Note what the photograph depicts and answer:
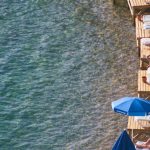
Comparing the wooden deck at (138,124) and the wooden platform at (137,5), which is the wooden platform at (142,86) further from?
the wooden platform at (137,5)

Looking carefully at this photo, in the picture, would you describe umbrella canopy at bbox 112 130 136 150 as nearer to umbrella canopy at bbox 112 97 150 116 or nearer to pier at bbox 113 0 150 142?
umbrella canopy at bbox 112 97 150 116

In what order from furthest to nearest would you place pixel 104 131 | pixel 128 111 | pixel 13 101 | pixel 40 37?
1. pixel 40 37
2. pixel 13 101
3. pixel 104 131
4. pixel 128 111

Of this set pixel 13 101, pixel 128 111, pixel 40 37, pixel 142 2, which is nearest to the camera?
pixel 128 111

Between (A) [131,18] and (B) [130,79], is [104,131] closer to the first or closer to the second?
(B) [130,79]

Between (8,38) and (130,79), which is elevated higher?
(8,38)

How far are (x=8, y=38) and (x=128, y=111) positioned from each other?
6.68 metres

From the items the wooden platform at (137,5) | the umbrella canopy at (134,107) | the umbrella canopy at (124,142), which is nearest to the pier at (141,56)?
the wooden platform at (137,5)

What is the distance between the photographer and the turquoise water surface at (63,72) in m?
13.3

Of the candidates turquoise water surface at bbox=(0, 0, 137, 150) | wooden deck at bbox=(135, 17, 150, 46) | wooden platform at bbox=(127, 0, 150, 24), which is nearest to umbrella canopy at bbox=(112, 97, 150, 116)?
turquoise water surface at bbox=(0, 0, 137, 150)

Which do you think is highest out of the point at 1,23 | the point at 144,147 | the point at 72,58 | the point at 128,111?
the point at 1,23

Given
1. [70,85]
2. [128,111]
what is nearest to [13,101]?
[70,85]

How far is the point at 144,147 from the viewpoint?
12.2m

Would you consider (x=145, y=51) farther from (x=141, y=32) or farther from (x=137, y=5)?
(x=137, y=5)

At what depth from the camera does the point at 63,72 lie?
1547 cm
